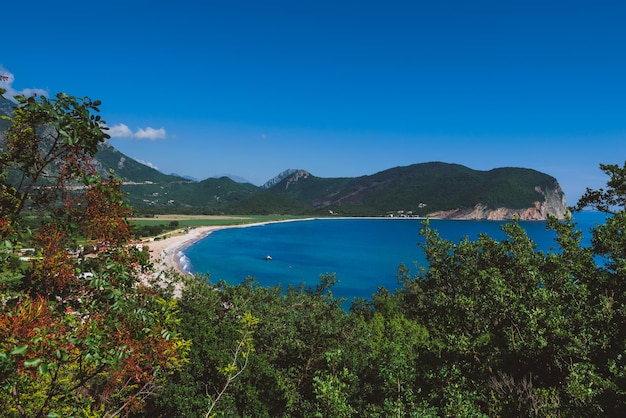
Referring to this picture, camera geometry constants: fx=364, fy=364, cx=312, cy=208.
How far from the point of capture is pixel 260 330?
1916cm

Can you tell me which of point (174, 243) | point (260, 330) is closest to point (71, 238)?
point (260, 330)

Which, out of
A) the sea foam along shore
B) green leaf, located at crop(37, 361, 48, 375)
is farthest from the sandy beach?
green leaf, located at crop(37, 361, 48, 375)

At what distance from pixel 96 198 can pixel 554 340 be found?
10.8 m

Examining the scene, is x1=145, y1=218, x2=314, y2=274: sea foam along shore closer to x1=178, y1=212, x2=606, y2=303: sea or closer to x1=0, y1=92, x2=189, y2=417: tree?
x1=178, y1=212, x2=606, y2=303: sea

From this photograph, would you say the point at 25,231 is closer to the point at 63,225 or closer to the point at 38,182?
the point at 63,225

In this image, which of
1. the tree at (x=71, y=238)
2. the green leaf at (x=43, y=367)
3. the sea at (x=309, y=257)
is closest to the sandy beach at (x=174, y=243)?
the sea at (x=309, y=257)

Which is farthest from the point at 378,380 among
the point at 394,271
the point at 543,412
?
the point at 394,271

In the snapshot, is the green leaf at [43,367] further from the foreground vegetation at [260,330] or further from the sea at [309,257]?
the sea at [309,257]

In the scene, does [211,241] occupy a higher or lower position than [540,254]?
lower

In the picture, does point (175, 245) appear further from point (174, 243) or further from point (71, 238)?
point (71, 238)

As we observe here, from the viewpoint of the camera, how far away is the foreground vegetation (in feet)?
12.4

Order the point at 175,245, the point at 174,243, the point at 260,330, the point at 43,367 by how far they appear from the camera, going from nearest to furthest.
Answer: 1. the point at 43,367
2. the point at 260,330
3. the point at 175,245
4. the point at 174,243

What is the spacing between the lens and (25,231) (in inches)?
147

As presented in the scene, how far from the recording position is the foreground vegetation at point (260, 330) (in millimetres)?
3793
